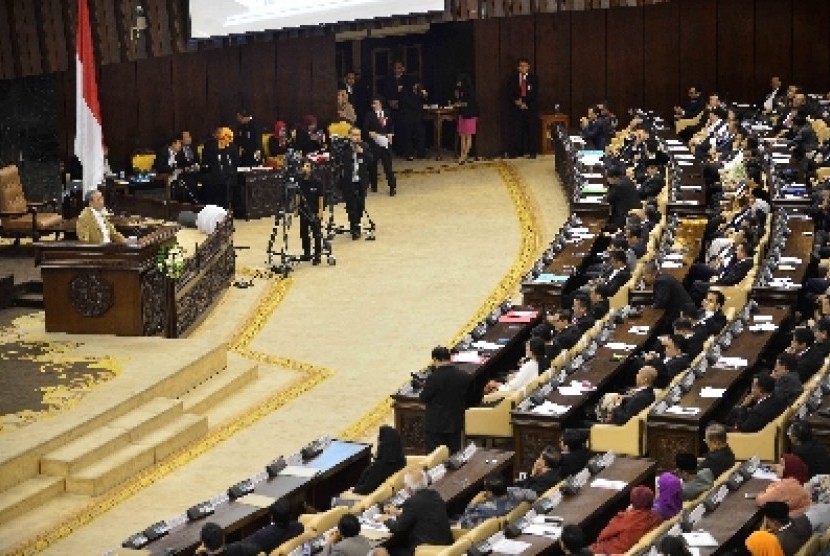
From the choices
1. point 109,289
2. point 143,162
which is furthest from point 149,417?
point 143,162

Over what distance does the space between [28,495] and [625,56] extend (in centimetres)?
1970

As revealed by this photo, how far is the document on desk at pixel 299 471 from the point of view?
14.9 m

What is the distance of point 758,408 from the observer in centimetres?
1510

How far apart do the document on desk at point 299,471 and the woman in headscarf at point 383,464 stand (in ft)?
1.24

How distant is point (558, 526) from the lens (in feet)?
43.9

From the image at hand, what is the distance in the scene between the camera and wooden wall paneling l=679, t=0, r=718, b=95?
33219 millimetres

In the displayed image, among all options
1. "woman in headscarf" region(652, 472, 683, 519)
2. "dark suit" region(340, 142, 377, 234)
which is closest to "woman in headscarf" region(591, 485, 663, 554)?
"woman in headscarf" region(652, 472, 683, 519)

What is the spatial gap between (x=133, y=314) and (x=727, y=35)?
1698cm

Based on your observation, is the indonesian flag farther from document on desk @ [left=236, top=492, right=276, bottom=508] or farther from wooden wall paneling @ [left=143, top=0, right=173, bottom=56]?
document on desk @ [left=236, top=492, right=276, bottom=508]

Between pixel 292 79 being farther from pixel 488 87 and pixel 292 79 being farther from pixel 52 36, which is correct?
pixel 52 36

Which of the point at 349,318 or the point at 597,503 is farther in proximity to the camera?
the point at 349,318

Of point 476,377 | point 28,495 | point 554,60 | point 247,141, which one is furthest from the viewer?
point 554,60

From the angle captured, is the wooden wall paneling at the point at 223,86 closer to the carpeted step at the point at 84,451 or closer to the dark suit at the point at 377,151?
the dark suit at the point at 377,151

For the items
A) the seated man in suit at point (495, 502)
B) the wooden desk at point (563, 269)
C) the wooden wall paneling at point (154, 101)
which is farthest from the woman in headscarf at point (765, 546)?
the wooden wall paneling at point (154, 101)
